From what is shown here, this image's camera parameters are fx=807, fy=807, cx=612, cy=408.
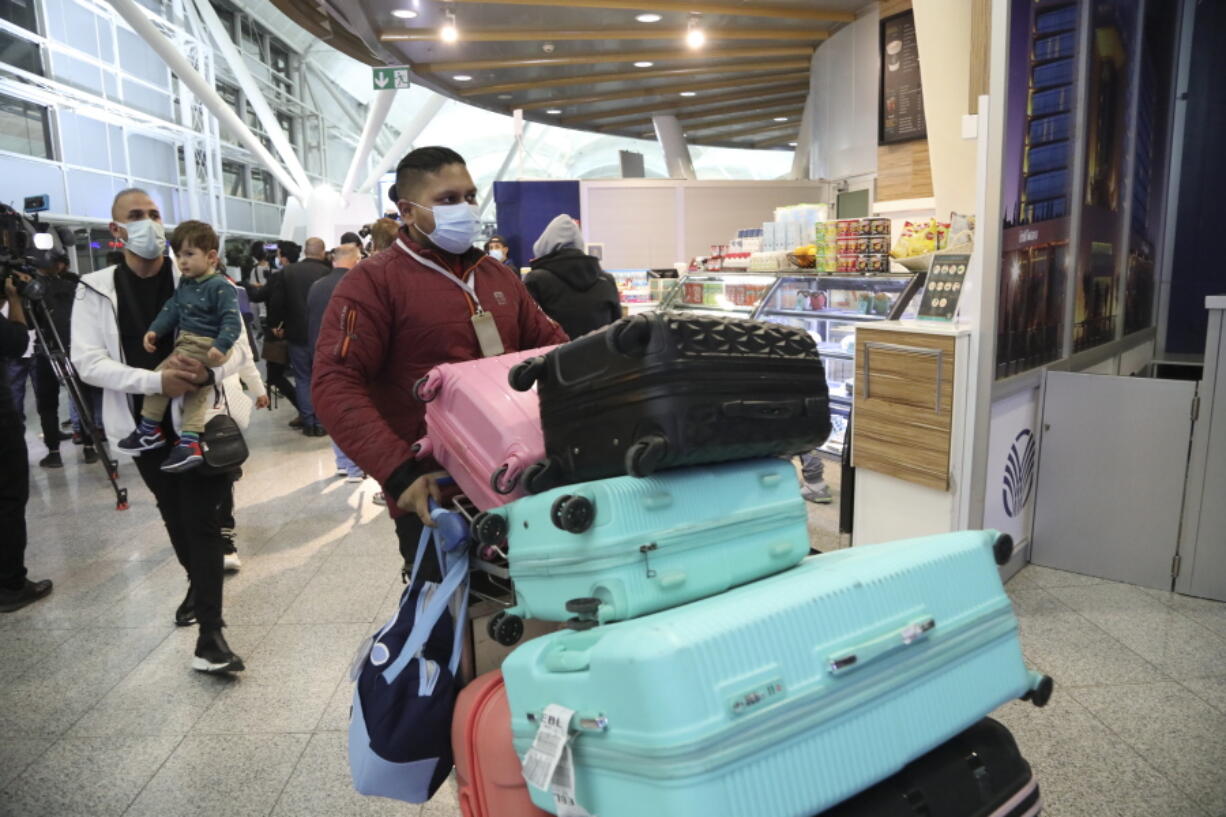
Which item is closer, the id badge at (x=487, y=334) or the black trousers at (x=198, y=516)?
the id badge at (x=487, y=334)

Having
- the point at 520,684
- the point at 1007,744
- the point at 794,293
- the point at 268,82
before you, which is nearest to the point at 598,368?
the point at 520,684

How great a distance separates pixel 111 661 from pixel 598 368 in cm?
311

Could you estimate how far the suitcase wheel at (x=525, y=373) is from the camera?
1353mm

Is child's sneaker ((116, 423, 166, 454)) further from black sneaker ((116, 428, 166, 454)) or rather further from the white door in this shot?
the white door

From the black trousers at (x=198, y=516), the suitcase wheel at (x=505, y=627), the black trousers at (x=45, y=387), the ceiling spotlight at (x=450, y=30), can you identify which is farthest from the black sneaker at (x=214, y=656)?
A: the ceiling spotlight at (x=450, y=30)

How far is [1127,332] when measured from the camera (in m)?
5.26

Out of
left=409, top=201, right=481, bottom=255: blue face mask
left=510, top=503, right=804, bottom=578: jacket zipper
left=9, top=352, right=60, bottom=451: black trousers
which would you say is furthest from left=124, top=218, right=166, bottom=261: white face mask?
left=9, top=352, right=60, bottom=451: black trousers

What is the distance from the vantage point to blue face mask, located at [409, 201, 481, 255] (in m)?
1.89

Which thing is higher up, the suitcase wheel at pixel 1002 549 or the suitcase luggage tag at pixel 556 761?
the suitcase wheel at pixel 1002 549

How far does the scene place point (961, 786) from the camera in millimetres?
1207

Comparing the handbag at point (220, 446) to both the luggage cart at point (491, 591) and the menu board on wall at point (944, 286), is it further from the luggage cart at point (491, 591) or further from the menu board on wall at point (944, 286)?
the menu board on wall at point (944, 286)

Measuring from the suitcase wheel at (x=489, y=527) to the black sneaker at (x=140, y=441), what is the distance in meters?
2.25

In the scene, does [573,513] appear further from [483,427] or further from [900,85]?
[900,85]

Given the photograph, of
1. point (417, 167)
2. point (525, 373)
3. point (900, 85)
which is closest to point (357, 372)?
point (417, 167)
